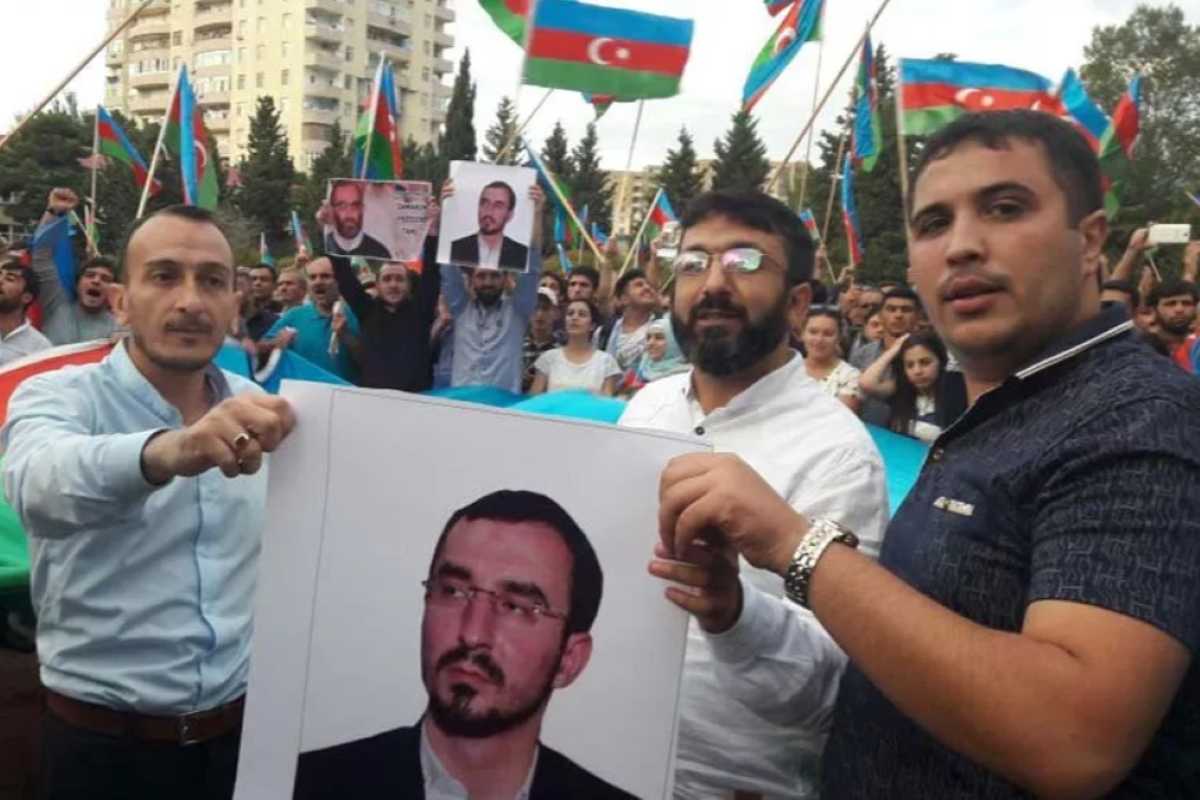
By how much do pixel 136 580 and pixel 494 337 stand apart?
468 centimetres

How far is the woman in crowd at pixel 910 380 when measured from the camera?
5.59 m

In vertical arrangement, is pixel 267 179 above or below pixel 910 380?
above

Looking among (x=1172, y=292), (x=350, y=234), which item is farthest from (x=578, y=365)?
(x=1172, y=292)

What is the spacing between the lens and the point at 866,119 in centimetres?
1216

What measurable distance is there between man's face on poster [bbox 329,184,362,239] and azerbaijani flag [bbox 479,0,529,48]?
236 cm

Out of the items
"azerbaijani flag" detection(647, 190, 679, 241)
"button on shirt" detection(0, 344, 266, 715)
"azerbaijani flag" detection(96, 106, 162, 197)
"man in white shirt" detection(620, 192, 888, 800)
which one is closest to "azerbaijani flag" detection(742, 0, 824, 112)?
"azerbaijani flag" detection(647, 190, 679, 241)

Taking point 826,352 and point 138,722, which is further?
point 826,352

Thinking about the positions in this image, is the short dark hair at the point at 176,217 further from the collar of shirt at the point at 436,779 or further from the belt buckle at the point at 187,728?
the collar of shirt at the point at 436,779

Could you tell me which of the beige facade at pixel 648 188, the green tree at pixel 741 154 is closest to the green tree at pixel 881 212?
the beige facade at pixel 648 188

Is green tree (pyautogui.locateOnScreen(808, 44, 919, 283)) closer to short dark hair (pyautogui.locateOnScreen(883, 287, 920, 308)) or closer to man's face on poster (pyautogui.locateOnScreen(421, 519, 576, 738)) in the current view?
short dark hair (pyautogui.locateOnScreen(883, 287, 920, 308))

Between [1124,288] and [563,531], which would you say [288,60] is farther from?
[563,531]

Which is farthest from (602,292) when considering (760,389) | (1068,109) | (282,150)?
(282,150)

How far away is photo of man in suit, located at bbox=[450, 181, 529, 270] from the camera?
6.46 m

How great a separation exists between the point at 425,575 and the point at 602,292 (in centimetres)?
854
